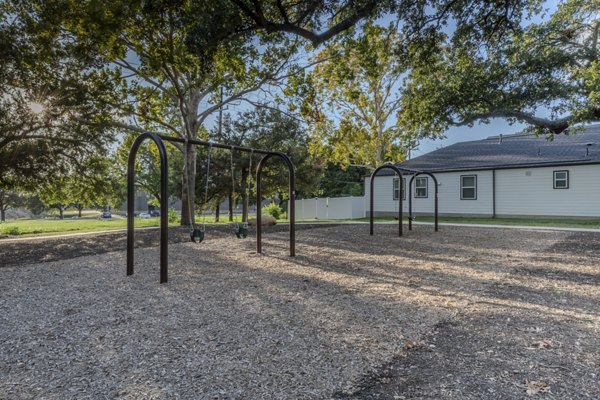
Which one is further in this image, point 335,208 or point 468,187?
point 335,208

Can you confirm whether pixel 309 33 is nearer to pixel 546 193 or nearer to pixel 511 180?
pixel 511 180

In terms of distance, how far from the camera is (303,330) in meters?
3.03

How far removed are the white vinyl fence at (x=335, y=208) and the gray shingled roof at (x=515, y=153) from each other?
2.43 metres

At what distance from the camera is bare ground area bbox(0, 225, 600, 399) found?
2172mm

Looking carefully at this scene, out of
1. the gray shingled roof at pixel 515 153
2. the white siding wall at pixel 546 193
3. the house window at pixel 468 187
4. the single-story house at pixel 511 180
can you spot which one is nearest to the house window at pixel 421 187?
the single-story house at pixel 511 180

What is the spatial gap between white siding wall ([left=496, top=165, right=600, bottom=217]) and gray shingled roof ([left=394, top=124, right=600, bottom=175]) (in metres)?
0.42

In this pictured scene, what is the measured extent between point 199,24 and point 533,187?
51.5 ft

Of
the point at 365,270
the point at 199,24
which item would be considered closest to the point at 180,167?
the point at 199,24

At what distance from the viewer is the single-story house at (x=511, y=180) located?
1513 cm

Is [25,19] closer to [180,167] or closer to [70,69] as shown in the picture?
[70,69]

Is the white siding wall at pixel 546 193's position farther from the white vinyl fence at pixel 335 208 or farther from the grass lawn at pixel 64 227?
the grass lawn at pixel 64 227

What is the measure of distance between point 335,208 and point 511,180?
9.15 metres

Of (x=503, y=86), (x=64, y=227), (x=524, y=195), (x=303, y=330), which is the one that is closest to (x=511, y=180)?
(x=524, y=195)

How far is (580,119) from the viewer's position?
29.5 ft
